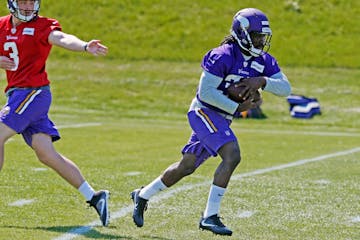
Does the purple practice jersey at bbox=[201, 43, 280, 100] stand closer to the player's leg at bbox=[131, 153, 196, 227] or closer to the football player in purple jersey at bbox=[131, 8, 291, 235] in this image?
the football player in purple jersey at bbox=[131, 8, 291, 235]

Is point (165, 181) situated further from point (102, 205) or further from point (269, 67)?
point (269, 67)

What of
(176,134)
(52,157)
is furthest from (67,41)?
(176,134)

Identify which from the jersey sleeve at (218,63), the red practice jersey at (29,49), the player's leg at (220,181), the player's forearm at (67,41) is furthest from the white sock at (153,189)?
the player's forearm at (67,41)

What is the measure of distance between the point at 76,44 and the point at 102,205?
1.31 metres

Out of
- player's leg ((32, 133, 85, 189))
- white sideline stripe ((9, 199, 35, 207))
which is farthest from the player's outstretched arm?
white sideline stripe ((9, 199, 35, 207))

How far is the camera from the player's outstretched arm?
6.94 metres

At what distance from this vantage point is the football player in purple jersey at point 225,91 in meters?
7.13

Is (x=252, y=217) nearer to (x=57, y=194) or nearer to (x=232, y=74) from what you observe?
(x=232, y=74)

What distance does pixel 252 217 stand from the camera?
8039 mm

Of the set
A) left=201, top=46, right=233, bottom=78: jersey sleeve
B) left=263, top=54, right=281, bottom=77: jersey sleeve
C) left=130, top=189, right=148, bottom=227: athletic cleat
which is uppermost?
left=201, top=46, right=233, bottom=78: jersey sleeve

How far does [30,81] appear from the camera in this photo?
7395 millimetres

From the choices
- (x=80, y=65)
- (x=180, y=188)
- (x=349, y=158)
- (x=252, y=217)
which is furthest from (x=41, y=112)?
(x=80, y=65)

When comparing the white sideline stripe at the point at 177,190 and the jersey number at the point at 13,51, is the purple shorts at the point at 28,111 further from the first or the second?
the white sideline stripe at the point at 177,190

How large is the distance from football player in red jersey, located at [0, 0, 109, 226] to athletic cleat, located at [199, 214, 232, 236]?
824 mm
